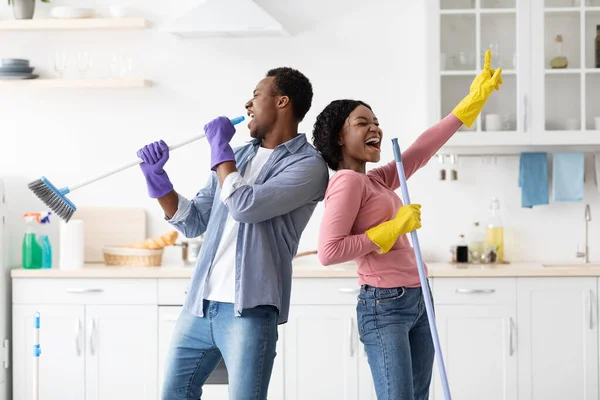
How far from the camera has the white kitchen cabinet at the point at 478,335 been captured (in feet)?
12.7

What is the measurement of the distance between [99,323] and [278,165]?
206 centimetres

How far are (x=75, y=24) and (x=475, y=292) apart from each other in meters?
2.36

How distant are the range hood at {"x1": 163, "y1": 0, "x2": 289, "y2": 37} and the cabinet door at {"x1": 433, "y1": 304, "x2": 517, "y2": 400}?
156 cm

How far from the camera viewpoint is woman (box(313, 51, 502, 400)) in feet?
7.24

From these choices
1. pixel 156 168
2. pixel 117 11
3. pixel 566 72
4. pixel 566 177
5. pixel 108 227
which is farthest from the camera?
pixel 108 227

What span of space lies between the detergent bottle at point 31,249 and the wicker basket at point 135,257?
35 cm

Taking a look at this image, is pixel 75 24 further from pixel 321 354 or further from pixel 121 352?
pixel 321 354

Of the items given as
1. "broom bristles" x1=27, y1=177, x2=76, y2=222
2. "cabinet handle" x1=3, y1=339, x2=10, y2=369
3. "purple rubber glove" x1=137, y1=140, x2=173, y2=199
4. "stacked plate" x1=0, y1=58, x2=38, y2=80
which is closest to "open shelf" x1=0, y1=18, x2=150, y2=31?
"stacked plate" x1=0, y1=58, x2=38, y2=80

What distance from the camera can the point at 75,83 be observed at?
4.23 meters

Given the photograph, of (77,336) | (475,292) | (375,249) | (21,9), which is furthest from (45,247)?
(375,249)

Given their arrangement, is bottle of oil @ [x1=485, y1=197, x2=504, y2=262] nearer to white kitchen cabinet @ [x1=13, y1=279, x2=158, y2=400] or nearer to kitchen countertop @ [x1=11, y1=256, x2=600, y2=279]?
kitchen countertop @ [x1=11, y1=256, x2=600, y2=279]

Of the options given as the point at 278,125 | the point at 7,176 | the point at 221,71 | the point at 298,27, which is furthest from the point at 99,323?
the point at 278,125

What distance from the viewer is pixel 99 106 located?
4.48 m

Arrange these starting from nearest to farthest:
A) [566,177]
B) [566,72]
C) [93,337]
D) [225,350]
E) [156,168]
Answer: [225,350]
[156,168]
[93,337]
[566,72]
[566,177]
